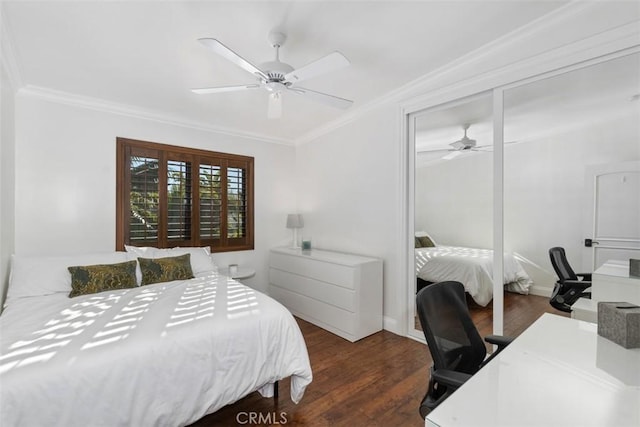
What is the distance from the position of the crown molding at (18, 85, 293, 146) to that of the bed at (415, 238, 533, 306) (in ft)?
9.52

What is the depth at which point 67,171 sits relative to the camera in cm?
293

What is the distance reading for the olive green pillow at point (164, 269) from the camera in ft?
8.85

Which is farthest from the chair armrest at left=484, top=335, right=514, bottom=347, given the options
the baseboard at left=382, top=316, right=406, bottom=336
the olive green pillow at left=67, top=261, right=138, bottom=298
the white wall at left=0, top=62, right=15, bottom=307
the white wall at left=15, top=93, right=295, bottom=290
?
the white wall at left=15, top=93, right=295, bottom=290

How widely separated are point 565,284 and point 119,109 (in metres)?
4.38

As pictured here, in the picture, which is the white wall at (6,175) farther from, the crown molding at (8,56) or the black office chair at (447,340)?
the black office chair at (447,340)

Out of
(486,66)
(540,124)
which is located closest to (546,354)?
(540,124)

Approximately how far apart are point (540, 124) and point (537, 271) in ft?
3.48

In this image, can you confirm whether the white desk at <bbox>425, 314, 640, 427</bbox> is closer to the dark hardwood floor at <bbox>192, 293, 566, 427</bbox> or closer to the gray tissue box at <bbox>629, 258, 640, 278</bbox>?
the gray tissue box at <bbox>629, 258, 640, 278</bbox>

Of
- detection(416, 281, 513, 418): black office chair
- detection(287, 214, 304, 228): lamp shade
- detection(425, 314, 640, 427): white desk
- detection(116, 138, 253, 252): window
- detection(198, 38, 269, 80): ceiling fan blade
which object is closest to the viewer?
detection(425, 314, 640, 427): white desk

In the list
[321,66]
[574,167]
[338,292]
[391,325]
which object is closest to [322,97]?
[321,66]

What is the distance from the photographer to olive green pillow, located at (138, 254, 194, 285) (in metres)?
2.70

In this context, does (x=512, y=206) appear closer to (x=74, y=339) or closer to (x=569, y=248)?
(x=569, y=248)

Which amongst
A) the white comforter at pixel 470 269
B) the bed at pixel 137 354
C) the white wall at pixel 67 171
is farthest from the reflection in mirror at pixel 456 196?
the white wall at pixel 67 171

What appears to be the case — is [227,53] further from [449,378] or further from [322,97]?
[449,378]
